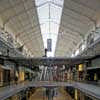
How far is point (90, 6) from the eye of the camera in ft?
95.5

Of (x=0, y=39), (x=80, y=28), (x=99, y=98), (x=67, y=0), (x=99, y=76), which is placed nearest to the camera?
(x=99, y=98)

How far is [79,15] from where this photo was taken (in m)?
35.0

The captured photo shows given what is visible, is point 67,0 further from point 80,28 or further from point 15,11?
point 80,28

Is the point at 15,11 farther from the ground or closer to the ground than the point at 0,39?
farther from the ground

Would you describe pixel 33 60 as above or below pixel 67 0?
below

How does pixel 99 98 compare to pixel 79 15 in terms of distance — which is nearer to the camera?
pixel 99 98

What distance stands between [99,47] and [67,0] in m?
8.72

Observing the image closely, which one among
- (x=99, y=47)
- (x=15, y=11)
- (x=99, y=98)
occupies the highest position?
(x=15, y=11)

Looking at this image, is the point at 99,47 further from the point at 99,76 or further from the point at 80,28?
the point at 80,28

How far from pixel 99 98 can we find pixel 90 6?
18.4 metres

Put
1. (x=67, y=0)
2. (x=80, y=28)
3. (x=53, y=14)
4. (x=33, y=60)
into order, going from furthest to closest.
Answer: (x=53, y=14), (x=80, y=28), (x=33, y=60), (x=67, y=0)

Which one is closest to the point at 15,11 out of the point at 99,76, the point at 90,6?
the point at 90,6

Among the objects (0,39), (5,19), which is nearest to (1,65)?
(0,39)

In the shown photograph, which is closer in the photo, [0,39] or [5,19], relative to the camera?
[0,39]
